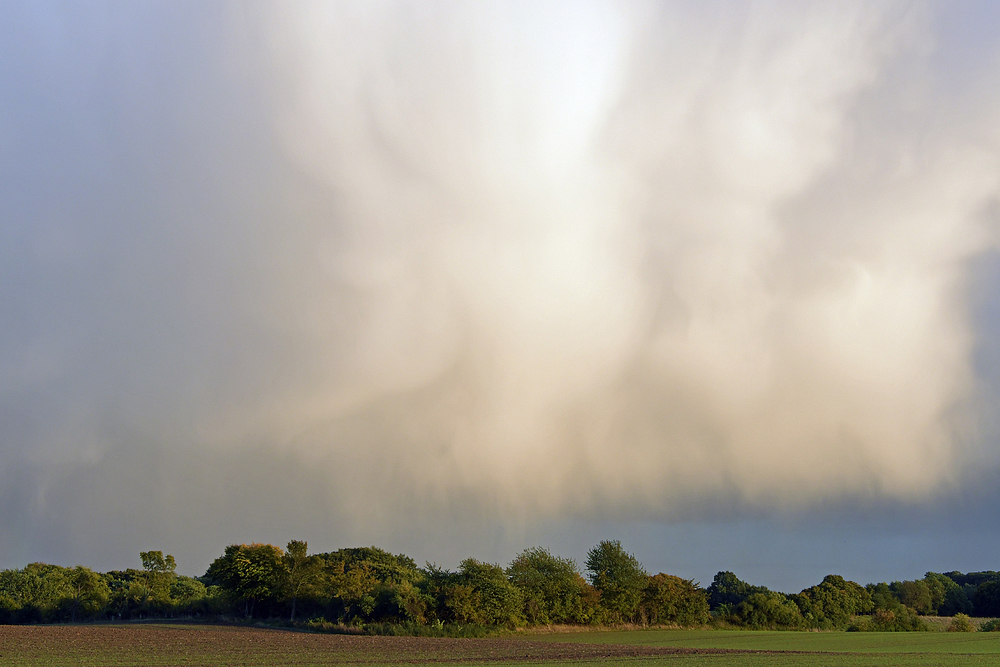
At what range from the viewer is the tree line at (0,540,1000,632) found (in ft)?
264

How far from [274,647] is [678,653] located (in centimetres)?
3085

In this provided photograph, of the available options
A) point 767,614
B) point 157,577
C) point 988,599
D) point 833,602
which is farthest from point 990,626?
point 157,577

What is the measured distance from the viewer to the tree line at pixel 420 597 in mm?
80375

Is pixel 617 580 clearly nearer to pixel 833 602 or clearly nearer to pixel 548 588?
pixel 548 588

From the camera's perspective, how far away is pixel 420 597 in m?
79.3

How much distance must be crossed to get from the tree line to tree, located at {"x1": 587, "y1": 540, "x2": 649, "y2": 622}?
0.15m

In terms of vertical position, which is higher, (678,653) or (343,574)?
(343,574)

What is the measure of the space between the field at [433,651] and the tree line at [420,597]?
7.28 meters

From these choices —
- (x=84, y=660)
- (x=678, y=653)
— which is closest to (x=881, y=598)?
(x=678, y=653)

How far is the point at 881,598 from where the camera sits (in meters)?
142

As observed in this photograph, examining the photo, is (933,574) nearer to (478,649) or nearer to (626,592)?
(626,592)

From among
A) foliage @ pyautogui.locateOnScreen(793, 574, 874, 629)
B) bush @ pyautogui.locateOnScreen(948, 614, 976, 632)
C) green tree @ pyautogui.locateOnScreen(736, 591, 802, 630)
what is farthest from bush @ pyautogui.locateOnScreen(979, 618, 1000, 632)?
green tree @ pyautogui.locateOnScreen(736, 591, 802, 630)

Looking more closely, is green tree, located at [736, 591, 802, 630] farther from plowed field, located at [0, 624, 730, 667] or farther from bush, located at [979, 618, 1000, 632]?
plowed field, located at [0, 624, 730, 667]

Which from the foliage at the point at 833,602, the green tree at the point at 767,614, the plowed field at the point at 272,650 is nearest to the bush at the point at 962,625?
the foliage at the point at 833,602
